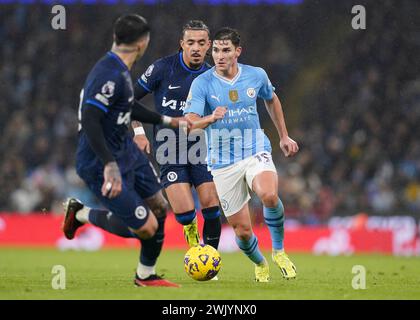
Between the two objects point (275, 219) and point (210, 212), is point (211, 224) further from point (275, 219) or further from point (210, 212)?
point (275, 219)

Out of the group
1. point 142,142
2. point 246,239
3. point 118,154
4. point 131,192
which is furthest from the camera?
point 142,142

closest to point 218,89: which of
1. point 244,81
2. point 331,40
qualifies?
point 244,81

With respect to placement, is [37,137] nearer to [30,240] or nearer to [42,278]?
[30,240]

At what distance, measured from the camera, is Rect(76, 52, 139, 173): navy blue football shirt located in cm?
765

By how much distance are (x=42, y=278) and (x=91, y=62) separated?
12.9m

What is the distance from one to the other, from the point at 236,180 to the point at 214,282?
3.83 feet

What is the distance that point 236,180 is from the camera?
9.65m

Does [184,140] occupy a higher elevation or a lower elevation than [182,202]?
higher

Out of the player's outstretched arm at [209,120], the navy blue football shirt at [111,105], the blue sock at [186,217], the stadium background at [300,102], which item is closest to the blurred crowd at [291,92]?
the stadium background at [300,102]

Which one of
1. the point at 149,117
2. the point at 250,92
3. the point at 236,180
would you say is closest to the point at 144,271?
the point at 149,117

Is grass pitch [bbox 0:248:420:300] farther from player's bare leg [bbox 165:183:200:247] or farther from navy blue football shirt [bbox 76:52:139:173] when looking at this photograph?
navy blue football shirt [bbox 76:52:139:173]

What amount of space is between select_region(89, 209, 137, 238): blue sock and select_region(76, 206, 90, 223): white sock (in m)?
0.07

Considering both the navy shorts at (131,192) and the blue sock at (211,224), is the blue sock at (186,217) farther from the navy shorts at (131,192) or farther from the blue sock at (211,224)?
the navy shorts at (131,192)

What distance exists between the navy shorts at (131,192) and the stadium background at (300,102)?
9520mm
